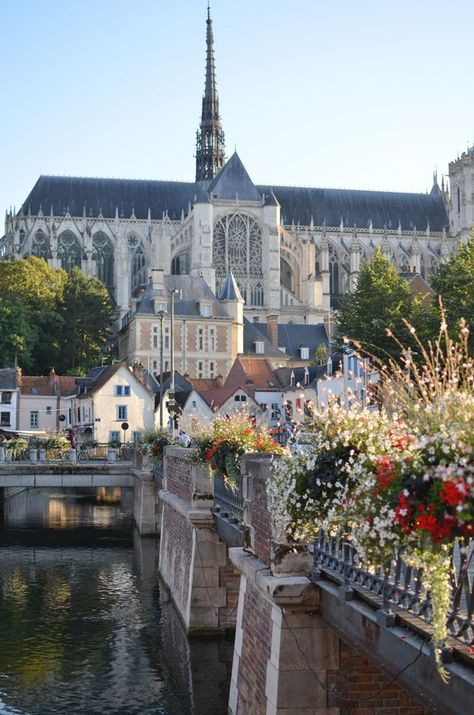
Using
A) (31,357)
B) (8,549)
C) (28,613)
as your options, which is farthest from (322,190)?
(28,613)

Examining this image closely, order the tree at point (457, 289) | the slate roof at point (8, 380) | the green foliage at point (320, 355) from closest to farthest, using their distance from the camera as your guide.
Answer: the tree at point (457, 289) < the slate roof at point (8, 380) < the green foliage at point (320, 355)

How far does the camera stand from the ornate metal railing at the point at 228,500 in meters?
17.7

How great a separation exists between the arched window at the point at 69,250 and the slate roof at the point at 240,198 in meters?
3.04

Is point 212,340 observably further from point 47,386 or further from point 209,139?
point 209,139

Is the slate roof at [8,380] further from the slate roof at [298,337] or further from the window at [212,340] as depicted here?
the slate roof at [298,337]

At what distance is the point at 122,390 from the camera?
63062mm

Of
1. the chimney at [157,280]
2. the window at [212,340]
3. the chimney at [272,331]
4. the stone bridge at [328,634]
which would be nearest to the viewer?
the stone bridge at [328,634]

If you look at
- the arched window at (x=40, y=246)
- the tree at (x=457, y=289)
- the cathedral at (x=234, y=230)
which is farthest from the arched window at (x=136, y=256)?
the tree at (x=457, y=289)

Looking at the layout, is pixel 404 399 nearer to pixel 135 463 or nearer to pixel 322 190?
pixel 135 463

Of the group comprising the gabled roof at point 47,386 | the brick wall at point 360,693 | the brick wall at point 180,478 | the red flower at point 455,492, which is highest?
the gabled roof at point 47,386

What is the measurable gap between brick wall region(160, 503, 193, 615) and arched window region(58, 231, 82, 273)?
91.2m

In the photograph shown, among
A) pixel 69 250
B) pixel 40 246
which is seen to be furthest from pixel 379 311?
pixel 40 246

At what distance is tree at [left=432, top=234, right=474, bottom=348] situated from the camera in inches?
1725

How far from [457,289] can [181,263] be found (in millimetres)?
69509
